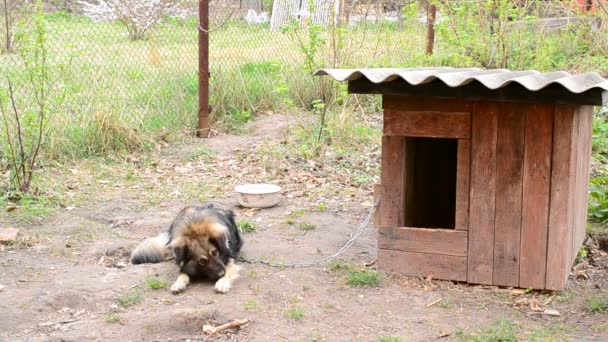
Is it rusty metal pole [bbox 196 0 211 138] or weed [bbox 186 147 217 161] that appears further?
rusty metal pole [bbox 196 0 211 138]

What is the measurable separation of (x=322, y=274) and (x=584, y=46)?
918 centimetres

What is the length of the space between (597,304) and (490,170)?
1037 millimetres

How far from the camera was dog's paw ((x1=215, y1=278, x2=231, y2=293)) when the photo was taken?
5051 mm

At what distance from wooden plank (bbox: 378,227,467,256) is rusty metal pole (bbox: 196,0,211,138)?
4.56m

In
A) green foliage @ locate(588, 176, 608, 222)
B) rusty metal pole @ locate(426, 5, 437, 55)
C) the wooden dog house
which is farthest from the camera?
rusty metal pole @ locate(426, 5, 437, 55)

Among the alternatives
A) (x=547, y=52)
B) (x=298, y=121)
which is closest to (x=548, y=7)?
(x=547, y=52)

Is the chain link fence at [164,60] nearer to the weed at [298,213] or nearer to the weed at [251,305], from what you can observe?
the weed at [298,213]

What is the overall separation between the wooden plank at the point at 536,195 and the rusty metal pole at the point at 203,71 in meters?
5.08

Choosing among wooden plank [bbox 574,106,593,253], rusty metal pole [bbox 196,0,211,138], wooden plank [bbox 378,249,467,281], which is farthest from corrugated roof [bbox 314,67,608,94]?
rusty metal pole [bbox 196,0,211,138]

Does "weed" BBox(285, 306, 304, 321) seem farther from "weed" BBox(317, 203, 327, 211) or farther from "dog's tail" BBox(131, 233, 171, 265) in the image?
"weed" BBox(317, 203, 327, 211)

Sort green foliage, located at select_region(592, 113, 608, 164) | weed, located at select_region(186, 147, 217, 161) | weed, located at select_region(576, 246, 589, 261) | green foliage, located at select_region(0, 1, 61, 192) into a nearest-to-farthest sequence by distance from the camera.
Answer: weed, located at select_region(576, 246, 589, 261)
green foliage, located at select_region(0, 1, 61, 192)
weed, located at select_region(186, 147, 217, 161)
green foliage, located at select_region(592, 113, 608, 164)

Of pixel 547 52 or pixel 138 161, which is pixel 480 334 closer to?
pixel 138 161

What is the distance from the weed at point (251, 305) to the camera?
4801mm

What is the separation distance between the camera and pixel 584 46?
1304 centimetres
